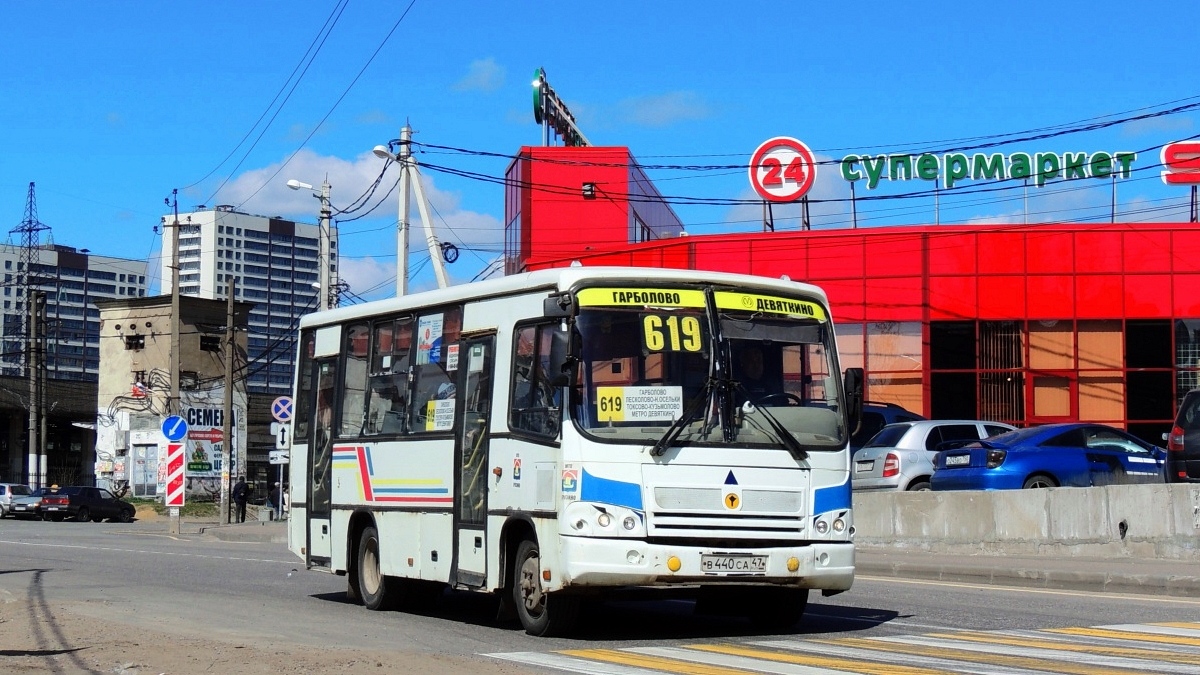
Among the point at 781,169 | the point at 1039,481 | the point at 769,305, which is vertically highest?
the point at 781,169

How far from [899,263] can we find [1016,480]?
65.0 ft

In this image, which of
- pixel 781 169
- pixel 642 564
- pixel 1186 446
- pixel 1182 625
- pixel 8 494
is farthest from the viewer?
pixel 8 494

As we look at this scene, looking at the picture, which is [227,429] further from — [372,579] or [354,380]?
[372,579]

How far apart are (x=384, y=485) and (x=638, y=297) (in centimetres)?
380

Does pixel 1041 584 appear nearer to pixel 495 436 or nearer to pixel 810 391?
pixel 810 391

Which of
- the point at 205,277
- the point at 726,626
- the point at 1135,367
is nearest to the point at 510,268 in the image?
the point at 1135,367

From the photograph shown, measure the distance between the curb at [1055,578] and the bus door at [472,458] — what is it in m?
5.93

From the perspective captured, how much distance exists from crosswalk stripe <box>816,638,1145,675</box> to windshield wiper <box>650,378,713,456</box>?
184 centimetres

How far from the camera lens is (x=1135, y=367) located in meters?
40.1

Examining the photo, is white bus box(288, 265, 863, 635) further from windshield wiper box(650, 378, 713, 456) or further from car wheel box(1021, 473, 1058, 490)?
car wheel box(1021, 473, 1058, 490)

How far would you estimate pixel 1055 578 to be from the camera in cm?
1684

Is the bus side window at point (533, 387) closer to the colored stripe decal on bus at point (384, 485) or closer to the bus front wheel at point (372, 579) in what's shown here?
the colored stripe decal on bus at point (384, 485)

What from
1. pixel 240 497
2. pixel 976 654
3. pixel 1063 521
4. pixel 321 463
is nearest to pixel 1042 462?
pixel 1063 521

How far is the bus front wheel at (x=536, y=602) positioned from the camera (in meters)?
11.5
